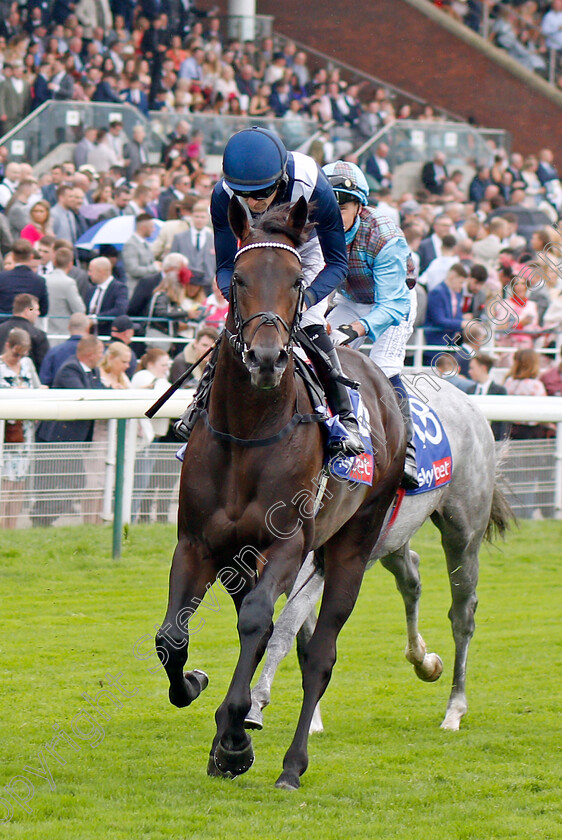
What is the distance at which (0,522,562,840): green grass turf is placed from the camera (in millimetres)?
4254

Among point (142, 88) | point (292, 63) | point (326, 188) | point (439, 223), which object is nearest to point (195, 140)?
point (142, 88)

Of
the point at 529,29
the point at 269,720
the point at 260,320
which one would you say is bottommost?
the point at 269,720

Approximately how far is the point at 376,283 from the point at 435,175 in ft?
43.1

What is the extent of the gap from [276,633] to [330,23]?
20975mm

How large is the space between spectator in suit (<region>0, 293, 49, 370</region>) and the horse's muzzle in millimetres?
5433

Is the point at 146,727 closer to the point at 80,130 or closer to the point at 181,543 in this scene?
the point at 181,543

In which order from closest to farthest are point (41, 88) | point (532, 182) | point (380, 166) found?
point (41, 88) → point (380, 166) → point (532, 182)

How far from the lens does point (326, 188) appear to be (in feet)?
16.0

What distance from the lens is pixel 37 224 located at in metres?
11.6

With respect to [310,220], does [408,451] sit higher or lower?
lower

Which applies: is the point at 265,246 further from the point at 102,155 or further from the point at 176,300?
the point at 102,155

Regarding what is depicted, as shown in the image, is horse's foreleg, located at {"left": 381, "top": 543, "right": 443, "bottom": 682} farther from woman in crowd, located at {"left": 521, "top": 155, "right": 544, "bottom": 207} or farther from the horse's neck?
woman in crowd, located at {"left": 521, "top": 155, "right": 544, "bottom": 207}

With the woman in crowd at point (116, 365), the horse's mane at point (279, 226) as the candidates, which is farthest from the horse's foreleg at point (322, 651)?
the woman in crowd at point (116, 365)

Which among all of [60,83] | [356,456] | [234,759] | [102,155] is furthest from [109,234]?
[234,759]
